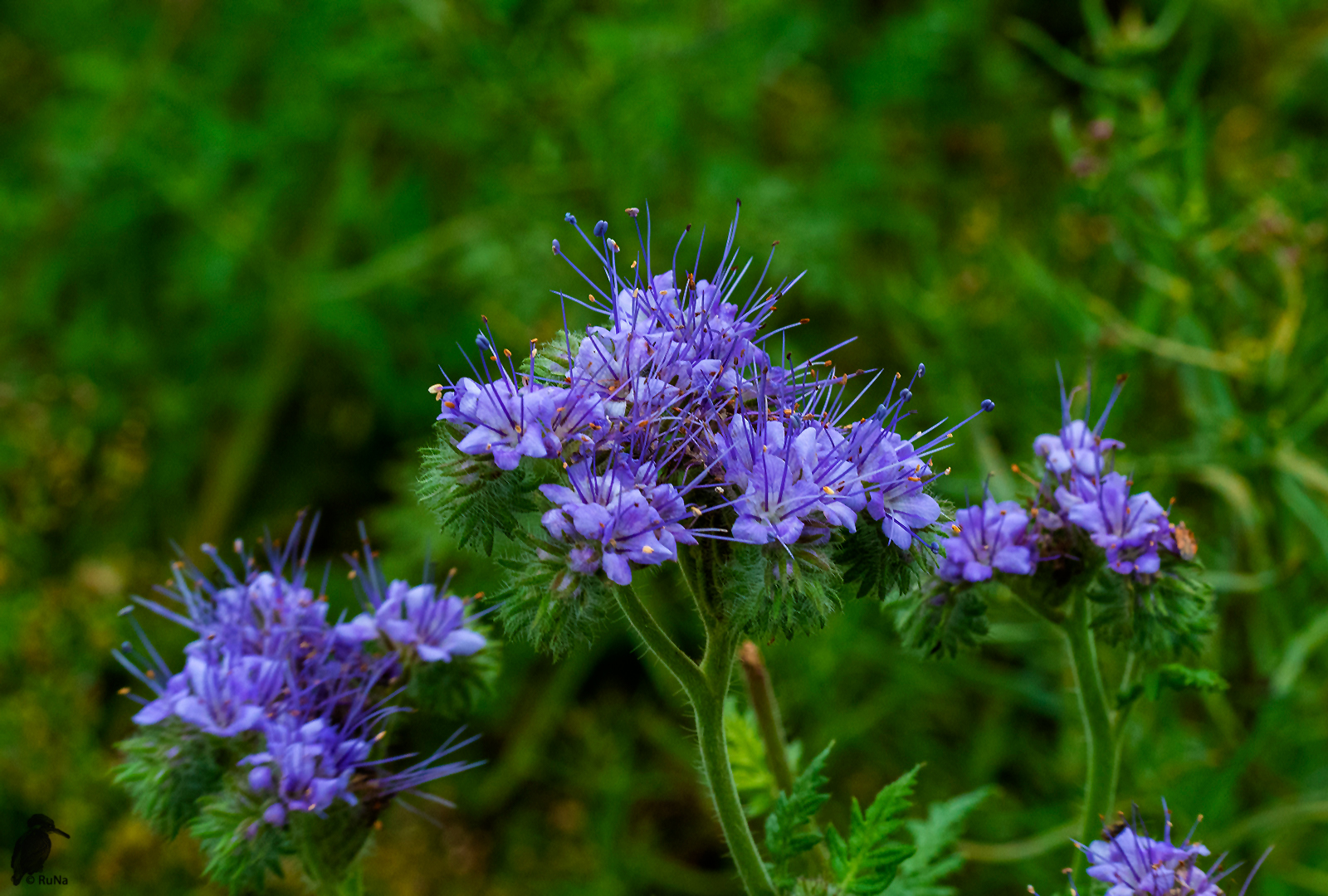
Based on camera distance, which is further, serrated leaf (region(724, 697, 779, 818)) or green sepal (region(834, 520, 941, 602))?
serrated leaf (region(724, 697, 779, 818))

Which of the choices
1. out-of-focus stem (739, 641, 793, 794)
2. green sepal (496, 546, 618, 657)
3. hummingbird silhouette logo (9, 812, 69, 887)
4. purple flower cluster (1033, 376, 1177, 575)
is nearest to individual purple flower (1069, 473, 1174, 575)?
purple flower cluster (1033, 376, 1177, 575)

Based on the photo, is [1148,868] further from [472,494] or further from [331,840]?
[331,840]

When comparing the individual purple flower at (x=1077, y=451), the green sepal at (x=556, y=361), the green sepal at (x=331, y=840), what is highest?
the individual purple flower at (x=1077, y=451)

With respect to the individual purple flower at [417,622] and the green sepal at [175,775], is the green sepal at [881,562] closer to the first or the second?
the individual purple flower at [417,622]

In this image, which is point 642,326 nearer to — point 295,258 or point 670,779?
point 670,779

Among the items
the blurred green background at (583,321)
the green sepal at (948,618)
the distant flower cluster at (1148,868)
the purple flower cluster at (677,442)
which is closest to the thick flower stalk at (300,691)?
the purple flower cluster at (677,442)

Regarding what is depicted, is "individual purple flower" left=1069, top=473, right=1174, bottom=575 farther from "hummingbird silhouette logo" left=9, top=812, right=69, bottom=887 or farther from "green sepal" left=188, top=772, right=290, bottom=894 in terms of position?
"hummingbird silhouette logo" left=9, top=812, right=69, bottom=887

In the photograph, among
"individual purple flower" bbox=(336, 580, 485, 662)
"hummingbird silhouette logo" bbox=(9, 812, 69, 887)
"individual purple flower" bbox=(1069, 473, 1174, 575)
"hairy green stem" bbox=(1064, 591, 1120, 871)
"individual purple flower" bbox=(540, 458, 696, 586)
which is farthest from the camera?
"hummingbird silhouette logo" bbox=(9, 812, 69, 887)
